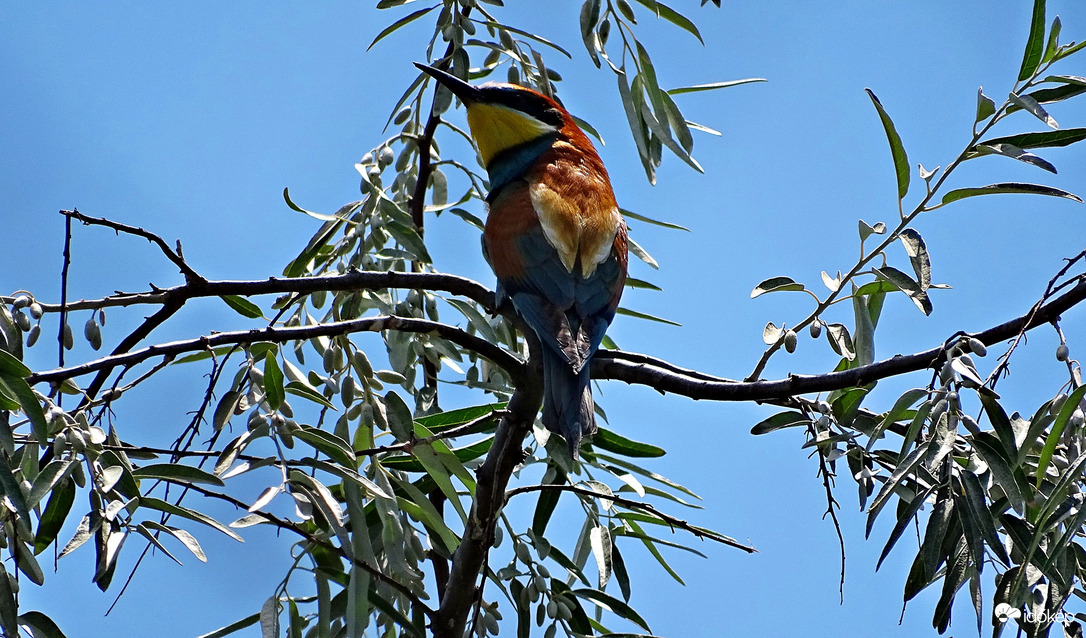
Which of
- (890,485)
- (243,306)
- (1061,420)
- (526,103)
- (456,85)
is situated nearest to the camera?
(890,485)

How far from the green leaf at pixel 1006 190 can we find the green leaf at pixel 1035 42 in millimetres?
170

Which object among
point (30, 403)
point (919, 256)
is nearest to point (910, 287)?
point (919, 256)

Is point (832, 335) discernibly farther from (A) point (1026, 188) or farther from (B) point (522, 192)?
(B) point (522, 192)

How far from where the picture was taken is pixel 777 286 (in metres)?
1.61

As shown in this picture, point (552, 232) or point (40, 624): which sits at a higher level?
point (552, 232)

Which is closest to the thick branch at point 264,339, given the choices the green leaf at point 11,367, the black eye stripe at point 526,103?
the green leaf at point 11,367

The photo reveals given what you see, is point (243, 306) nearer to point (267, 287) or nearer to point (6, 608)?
point (267, 287)

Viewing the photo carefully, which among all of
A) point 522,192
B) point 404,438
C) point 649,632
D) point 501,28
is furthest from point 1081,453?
point 501,28

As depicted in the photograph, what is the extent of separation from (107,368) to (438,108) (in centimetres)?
108

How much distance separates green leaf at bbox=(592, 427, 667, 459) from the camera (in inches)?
75.1

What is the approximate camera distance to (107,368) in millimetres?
1391

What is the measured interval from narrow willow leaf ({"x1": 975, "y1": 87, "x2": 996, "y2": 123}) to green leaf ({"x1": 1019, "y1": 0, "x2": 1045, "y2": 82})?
7 centimetres

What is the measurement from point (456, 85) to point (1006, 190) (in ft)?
4.17

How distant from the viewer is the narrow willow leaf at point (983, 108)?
1.44m
